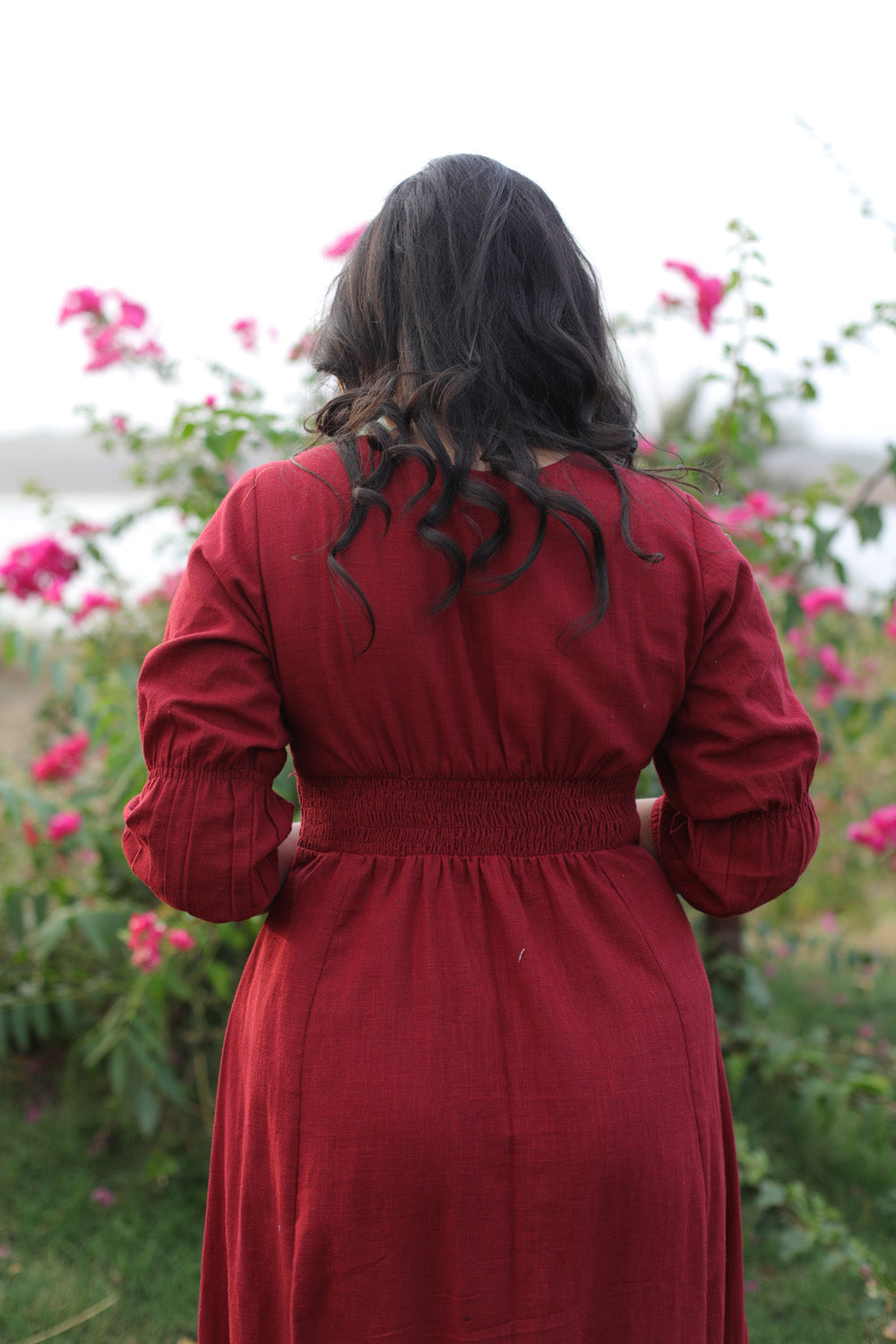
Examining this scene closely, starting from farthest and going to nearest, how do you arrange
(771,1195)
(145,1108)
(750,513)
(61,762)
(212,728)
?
(61,762) < (750,513) < (145,1108) < (771,1195) < (212,728)

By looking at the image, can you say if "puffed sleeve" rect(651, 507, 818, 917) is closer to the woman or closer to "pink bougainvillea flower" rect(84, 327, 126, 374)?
the woman

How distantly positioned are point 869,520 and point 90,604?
1.98m

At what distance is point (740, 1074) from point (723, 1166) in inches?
50.3

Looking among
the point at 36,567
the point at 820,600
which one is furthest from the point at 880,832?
the point at 36,567

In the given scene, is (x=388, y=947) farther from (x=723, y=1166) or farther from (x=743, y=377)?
(x=743, y=377)

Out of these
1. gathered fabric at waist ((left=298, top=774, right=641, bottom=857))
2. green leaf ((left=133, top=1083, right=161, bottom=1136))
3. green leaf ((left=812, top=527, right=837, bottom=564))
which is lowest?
green leaf ((left=133, top=1083, right=161, bottom=1136))

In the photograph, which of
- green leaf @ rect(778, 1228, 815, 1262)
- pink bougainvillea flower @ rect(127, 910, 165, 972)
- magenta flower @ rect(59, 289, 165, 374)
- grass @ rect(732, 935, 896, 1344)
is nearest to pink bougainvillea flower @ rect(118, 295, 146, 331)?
magenta flower @ rect(59, 289, 165, 374)

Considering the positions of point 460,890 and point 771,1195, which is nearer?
point 460,890

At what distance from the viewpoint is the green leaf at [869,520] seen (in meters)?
2.37

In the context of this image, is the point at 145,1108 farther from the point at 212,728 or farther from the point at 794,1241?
the point at 212,728

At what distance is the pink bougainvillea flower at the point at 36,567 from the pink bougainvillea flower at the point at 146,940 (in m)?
1.04

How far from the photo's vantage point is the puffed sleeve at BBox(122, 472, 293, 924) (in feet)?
3.60

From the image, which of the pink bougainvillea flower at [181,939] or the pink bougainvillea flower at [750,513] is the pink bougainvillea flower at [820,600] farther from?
the pink bougainvillea flower at [181,939]

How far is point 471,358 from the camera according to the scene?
1.10 metres
